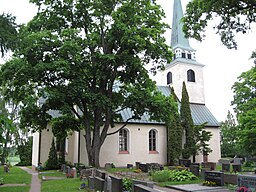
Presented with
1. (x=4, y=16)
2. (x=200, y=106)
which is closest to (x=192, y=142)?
(x=200, y=106)

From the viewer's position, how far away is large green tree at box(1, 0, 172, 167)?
59.8 feet

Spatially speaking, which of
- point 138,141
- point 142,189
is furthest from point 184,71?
point 142,189

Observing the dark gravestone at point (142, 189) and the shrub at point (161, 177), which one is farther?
the shrub at point (161, 177)

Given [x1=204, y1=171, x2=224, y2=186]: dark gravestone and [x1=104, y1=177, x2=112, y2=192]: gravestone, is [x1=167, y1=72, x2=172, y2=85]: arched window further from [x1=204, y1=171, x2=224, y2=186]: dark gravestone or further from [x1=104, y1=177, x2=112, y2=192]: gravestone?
[x1=104, y1=177, x2=112, y2=192]: gravestone

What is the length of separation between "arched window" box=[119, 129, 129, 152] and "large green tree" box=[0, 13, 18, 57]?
2160cm

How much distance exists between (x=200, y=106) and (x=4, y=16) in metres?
31.1

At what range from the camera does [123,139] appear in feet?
92.3

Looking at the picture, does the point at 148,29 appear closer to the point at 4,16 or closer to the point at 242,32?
the point at 242,32

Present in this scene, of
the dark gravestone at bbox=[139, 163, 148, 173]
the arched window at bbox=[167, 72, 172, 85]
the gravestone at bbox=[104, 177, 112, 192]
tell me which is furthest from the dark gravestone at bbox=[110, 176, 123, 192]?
the arched window at bbox=[167, 72, 172, 85]

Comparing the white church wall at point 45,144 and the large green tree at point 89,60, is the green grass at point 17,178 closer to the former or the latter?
the large green tree at point 89,60

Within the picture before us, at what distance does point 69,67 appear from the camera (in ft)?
58.9

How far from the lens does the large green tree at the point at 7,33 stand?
22.2 feet

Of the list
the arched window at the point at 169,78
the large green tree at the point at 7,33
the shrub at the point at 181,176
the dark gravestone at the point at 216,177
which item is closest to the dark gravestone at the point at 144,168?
the shrub at the point at 181,176

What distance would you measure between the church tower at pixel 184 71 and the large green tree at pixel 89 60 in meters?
14.9
